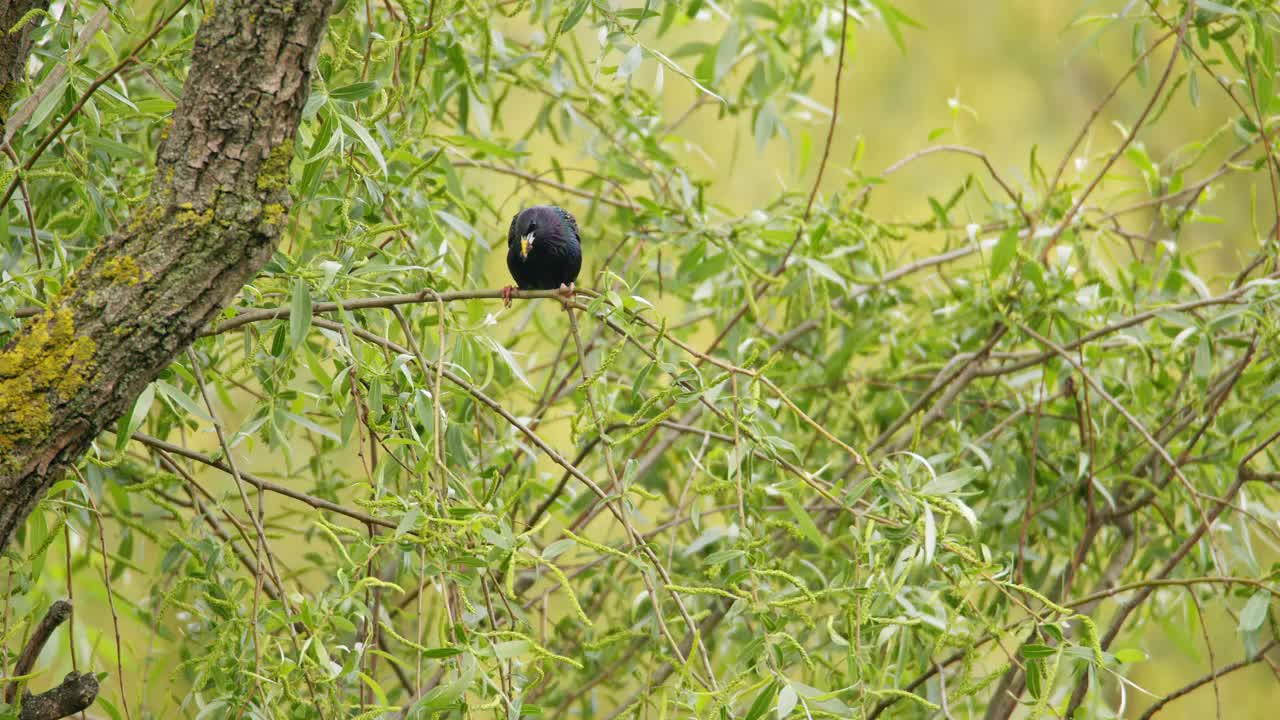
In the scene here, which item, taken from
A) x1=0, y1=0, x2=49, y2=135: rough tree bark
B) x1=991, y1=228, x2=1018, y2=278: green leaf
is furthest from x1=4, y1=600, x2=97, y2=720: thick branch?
x1=991, y1=228, x2=1018, y2=278: green leaf

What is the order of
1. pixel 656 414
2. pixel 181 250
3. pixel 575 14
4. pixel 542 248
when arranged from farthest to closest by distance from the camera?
pixel 542 248 → pixel 656 414 → pixel 575 14 → pixel 181 250

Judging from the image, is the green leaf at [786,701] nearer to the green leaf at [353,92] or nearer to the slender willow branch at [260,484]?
the slender willow branch at [260,484]

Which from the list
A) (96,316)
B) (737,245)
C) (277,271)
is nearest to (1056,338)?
(737,245)

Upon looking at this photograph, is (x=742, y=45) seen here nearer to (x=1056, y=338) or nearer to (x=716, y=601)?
(x=1056, y=338)

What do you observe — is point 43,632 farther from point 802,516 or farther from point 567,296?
point 802,516

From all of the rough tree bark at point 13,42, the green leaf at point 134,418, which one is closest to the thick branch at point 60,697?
the green leaf at point 134,418

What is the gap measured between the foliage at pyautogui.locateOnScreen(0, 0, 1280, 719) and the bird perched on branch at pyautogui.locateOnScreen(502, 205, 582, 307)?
3.3 inches

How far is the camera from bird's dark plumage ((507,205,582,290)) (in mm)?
1766

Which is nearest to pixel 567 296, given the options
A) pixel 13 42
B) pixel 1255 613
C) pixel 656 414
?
pixel 656 414

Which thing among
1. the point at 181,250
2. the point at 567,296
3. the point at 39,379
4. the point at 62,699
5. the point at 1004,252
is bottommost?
the point at 62,699

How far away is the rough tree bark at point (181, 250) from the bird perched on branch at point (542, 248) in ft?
2.47

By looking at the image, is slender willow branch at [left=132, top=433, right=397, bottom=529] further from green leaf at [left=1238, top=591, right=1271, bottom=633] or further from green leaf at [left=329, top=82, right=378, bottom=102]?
green leaf at [left=1238, top=591, right=1271, bottom=633]

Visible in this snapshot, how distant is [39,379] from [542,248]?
86cm

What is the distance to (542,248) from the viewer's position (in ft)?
5.80
